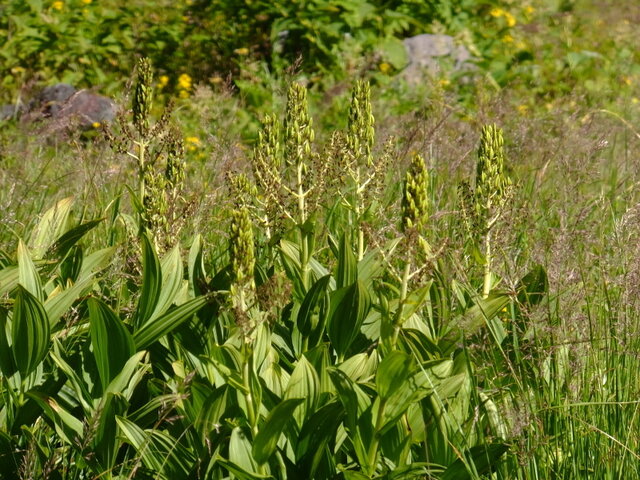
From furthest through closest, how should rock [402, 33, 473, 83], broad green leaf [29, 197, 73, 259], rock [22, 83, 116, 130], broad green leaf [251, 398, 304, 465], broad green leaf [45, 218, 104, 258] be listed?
rock [402, 33, 473, 83] < rock [22, 83, 116, 130] < broad green leaf [29, 197, 73, 259] < broad green leaf [45, 218, 104, 258] < broad green leaf [251, 398, 304, 465]

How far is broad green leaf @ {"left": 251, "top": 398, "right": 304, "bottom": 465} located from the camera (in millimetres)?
2020

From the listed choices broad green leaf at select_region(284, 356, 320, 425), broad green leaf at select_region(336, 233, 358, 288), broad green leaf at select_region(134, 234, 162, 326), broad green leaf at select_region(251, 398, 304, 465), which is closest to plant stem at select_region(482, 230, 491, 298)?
broad green leaf at select_region(336, 233, 358, 288)

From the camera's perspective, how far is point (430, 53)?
7691mm

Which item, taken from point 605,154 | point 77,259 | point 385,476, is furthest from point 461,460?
point 605,154

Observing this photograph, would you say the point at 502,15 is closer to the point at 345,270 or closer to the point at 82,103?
the point at 82,103

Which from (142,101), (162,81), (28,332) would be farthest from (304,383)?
(162,81)

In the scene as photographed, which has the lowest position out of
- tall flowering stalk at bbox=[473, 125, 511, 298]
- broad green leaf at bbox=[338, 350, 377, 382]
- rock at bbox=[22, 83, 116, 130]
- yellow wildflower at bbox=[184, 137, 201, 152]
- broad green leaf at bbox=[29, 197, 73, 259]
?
yellow wildflower at bbox=[184, 137, 201, 152]

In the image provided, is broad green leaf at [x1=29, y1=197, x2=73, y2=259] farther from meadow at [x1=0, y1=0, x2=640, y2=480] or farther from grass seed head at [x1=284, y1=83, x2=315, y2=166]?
grass seed head at [x1=284, y1=83, x2=315, y2=166]

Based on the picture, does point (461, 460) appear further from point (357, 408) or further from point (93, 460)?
point (93, 460)

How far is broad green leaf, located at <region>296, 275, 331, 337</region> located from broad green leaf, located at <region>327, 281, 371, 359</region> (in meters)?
0.04

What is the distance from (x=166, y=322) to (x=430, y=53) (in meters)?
5.77

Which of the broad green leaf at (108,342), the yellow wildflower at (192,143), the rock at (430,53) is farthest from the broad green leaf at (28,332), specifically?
the rock at (430,53)

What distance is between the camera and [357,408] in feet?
7.14

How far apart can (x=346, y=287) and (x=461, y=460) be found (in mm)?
554
